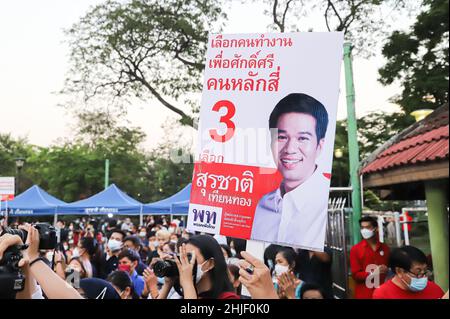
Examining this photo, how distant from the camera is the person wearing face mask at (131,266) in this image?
4392mm

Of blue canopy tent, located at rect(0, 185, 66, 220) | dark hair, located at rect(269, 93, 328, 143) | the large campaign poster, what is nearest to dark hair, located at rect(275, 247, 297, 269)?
the large campaign poster

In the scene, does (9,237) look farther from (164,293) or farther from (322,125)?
(322,125)

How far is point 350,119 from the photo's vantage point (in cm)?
700

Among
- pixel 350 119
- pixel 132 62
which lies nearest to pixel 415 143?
pixel 350 119

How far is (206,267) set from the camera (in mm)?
2498

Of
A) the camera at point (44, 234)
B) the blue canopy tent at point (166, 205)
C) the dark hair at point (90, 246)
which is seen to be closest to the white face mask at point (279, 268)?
the camera at point (44, 234)

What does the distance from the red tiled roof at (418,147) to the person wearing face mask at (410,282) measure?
68 centimetres

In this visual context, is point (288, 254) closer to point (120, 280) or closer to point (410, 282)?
point (410, 282)

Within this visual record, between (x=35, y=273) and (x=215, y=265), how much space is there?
104 centimetres

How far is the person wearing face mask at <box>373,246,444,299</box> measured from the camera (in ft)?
9.66

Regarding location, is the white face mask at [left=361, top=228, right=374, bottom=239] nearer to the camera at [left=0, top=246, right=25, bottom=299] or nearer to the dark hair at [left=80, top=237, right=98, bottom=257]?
the dark hair at [left=80, top=237, right=98, bottom=257]

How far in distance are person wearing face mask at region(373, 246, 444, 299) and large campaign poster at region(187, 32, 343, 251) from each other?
41.8 inches

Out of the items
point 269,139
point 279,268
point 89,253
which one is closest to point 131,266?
point 89,253
